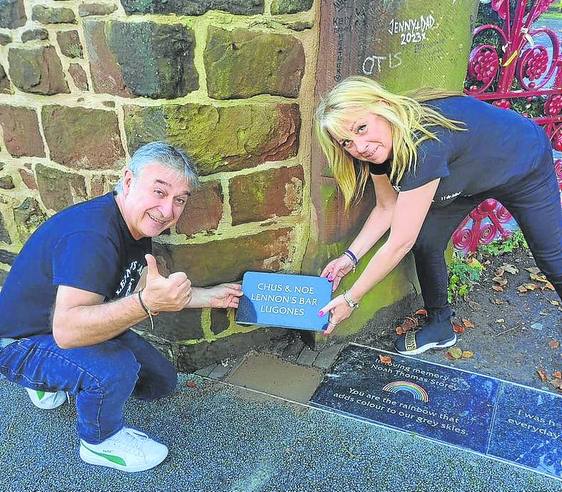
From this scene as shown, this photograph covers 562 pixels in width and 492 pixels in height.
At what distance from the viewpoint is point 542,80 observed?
351 cm

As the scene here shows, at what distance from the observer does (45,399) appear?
2408 millimetres

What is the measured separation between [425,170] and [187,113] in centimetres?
98

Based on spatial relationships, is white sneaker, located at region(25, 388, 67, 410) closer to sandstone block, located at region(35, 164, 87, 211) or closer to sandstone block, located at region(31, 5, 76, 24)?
sandstone block, located at region(35, 164, 87, 211)

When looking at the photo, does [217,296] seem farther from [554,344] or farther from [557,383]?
[554,344]

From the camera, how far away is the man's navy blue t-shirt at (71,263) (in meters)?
1.78

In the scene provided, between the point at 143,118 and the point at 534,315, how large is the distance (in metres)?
2.54

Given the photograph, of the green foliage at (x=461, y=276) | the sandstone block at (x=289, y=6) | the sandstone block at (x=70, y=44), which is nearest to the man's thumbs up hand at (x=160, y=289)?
the sandstone block at (x=70, y=44)

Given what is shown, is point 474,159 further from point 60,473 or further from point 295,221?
point 60,473

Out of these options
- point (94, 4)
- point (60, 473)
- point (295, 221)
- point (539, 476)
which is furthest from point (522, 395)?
point (94, 4)

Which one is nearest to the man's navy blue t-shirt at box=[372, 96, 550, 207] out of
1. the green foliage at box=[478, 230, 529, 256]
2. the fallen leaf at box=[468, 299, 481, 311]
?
the fallen leaf at box=[468, 299, 481, 311]

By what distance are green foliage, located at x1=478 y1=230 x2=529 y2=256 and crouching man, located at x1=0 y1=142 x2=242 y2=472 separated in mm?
2702

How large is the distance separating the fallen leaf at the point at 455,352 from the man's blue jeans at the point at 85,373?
166 cm

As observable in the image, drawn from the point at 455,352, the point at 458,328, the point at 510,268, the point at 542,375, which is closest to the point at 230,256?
the point at 455,352

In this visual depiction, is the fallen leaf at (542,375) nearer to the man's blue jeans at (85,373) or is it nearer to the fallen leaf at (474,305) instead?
the fallen leaf at (474,305)
